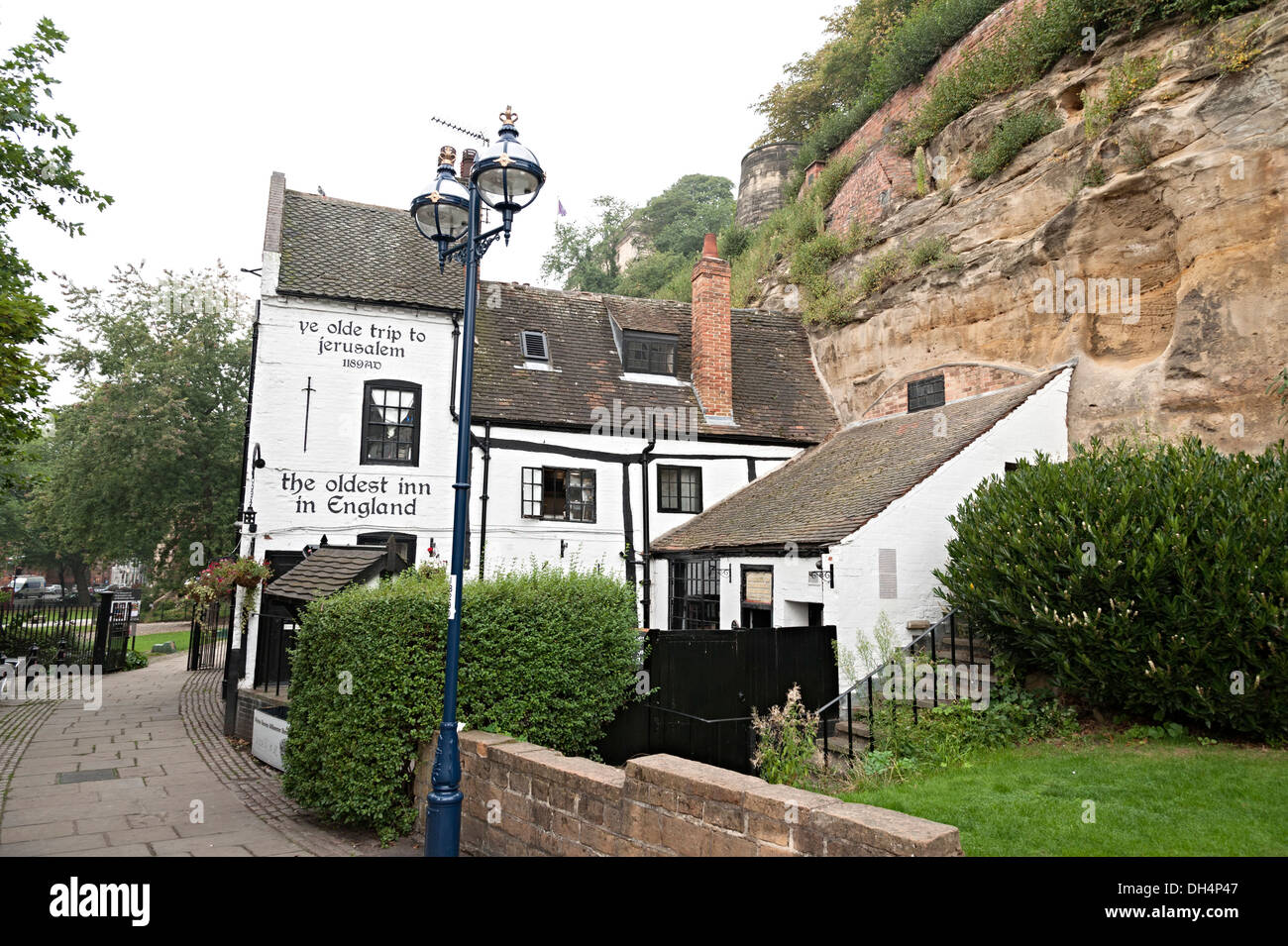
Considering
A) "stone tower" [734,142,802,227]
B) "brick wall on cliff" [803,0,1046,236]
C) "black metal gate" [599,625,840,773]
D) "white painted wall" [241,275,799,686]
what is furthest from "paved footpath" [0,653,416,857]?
"stone tower" [734,142,802,227]

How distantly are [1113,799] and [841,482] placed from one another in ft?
27.3

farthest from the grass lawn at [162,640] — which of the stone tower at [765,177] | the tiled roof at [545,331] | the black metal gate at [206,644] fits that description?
the stone tower at [765,177]

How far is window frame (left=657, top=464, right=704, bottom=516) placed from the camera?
1727 centimetres

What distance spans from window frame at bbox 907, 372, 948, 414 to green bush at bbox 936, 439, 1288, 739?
6.61 m

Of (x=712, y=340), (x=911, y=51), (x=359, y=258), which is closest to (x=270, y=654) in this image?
(x=359, y=258)

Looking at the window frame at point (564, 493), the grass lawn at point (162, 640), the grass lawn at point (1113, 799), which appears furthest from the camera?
the grass lawn at point (162, 640)

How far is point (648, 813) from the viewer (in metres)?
5.36

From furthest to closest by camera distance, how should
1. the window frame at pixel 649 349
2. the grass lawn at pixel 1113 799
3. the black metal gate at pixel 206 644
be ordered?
the black metal gate at pixel 206 644
the window frame at pixel 649 349
the grass lawn at pixel 1113 799

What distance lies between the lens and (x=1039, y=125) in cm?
1458

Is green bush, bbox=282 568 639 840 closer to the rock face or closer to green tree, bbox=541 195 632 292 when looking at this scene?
the rock face

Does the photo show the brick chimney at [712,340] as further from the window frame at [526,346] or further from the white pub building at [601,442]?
the window frame at [526,346]

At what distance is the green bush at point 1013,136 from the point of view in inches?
573

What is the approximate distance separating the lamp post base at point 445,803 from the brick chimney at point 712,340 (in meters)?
12.7

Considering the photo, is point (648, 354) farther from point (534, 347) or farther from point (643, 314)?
point (534, 347)
